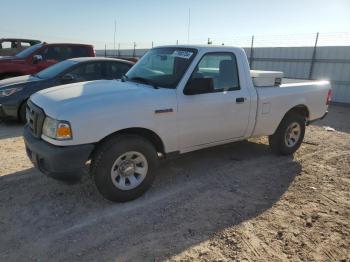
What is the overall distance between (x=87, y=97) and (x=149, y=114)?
29.5 inches

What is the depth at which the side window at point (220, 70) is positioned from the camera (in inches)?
191

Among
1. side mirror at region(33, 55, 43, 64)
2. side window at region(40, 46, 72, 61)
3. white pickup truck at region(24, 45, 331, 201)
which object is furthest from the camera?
side window at region(40, 46, 72, 61)

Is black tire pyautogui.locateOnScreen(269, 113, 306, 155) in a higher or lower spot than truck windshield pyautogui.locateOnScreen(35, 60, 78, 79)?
lower

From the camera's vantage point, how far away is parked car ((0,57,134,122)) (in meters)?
7.64

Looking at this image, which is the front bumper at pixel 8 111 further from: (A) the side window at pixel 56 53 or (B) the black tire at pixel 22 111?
(A) the side window at pixel 56 53

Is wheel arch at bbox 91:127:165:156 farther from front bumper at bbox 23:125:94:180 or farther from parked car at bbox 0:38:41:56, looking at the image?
parked car at bbox 0:38:41:56

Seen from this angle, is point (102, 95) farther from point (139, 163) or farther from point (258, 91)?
point (258, 91)

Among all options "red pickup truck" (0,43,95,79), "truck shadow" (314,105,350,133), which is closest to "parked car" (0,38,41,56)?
A: "red pickup truck" (0,43,95,79)

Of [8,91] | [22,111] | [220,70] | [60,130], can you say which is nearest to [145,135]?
[60,130]

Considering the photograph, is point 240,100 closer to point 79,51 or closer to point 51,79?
point 51,79

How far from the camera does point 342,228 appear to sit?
388cm

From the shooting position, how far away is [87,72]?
27.5ft

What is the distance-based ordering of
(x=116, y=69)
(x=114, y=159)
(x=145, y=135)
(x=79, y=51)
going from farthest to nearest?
(x=79, y=51)
(x=116, y=69)
(x=145, y=135)
(x=114, y=159)

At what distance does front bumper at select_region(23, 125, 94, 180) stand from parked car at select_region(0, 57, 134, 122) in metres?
4.25
